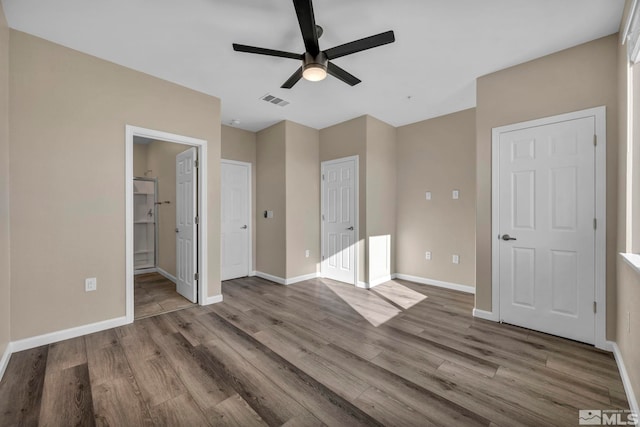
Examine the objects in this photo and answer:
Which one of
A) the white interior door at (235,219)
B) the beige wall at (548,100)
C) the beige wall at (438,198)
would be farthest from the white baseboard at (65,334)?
the beige wall at (438,198)

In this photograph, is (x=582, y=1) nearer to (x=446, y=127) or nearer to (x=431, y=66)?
(x=431, y=66)

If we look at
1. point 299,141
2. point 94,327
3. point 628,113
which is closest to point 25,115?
point 94,327

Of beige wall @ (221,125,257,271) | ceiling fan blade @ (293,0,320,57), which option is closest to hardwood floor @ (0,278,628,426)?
beige wall @ (221,125,257,271)

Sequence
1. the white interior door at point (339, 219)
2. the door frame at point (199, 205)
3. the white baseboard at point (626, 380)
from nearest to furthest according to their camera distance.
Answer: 1. the white baseboard at point (626, 380)
2. the door frame at point (199, 205)
3. the white interior door at point (339, 219)

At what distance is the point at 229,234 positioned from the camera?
4.82m

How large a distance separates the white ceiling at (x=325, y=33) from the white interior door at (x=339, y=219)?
151 centimetres

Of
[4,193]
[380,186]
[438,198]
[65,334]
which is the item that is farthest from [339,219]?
[4,193]

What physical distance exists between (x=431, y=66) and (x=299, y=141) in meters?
2.42

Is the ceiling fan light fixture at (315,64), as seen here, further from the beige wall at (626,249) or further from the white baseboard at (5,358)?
the white baseboard at (5,358)

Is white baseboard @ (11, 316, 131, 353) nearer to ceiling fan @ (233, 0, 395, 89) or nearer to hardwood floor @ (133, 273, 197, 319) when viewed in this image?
hardwood floor @ (133, 273, 197, 319)

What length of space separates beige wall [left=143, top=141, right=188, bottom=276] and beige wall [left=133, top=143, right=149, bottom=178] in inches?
5.5

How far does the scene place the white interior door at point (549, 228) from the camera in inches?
96.7

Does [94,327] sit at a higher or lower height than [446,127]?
lower

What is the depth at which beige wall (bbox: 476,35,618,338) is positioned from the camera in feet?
7.67
